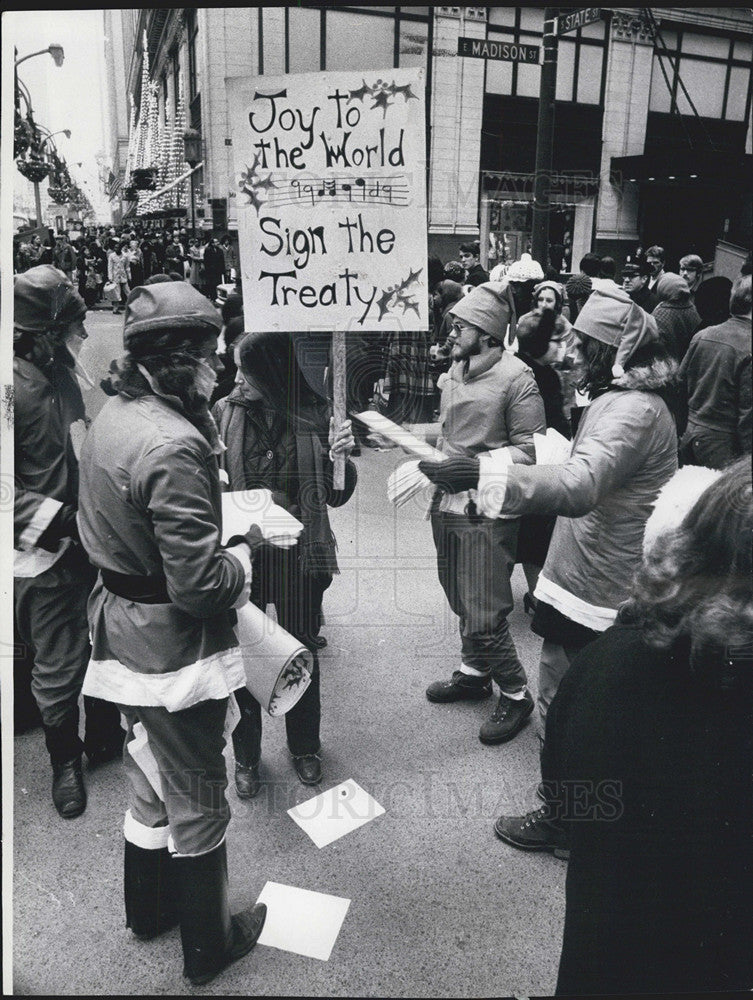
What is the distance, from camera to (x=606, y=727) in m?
1.29

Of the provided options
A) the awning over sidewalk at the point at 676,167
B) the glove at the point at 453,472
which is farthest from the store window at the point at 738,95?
the glove at the point at 453,472

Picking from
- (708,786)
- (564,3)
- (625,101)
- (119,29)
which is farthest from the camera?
(625,101)

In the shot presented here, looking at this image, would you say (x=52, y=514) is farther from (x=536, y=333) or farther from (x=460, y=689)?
(x=536, y=333)

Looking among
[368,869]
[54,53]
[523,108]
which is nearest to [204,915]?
[368,869]

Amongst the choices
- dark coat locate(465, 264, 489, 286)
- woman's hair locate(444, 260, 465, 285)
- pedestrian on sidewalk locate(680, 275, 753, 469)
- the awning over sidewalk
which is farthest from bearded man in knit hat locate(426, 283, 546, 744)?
the awning over sidewalk

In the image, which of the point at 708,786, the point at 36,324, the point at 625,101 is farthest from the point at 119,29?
the point at 625,101

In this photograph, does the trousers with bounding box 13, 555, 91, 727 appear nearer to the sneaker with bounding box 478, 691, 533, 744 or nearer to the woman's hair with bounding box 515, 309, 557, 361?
the sneaker with bounding box 478, 691, 533, 744

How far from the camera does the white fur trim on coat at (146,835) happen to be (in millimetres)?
2215

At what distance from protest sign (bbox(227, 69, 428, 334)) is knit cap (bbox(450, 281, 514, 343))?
72 centimetres

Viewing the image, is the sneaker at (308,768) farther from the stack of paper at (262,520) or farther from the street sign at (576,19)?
the street sign at (576,19)

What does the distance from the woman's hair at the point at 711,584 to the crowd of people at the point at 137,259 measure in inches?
129

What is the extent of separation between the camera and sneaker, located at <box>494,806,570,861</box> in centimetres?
275

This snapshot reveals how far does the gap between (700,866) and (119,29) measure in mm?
2726

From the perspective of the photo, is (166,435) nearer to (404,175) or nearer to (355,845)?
(404,175)
